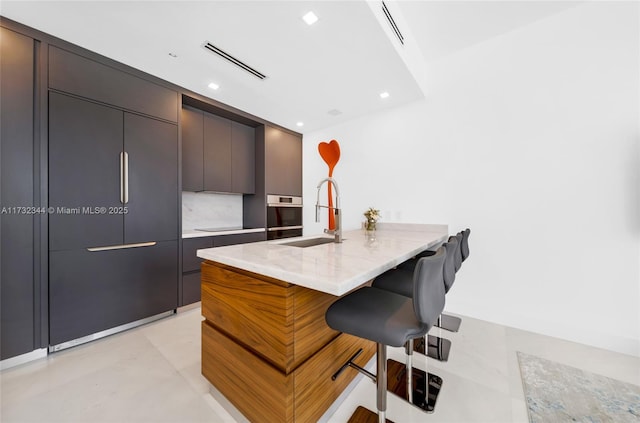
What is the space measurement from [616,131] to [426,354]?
2.32 meters

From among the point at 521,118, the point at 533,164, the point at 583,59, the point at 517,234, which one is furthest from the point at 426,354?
the point at 583,59

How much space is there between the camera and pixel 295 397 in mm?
1073

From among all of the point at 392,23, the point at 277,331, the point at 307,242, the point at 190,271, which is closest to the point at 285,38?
the point at 392,23

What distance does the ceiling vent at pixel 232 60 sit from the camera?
6.49ft

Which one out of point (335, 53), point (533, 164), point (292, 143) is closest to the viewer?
point (335, 53)

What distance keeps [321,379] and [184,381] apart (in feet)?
3.30

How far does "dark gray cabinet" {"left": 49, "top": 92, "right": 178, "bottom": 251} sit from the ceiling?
0.54 m

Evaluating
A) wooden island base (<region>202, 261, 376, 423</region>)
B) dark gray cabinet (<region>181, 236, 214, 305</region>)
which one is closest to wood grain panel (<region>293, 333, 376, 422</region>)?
wooden island base (<region>202, 261, 376, 423</region>)

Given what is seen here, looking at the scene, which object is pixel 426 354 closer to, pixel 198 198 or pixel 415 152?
pixel 415 152

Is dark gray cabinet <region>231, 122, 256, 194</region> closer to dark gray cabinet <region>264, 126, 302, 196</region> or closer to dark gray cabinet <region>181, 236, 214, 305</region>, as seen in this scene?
dark gray cabinet <region>264, 126, 302, 196</region>

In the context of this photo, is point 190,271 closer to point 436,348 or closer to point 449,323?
point 436,348

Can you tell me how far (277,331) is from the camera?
1072 millimetres

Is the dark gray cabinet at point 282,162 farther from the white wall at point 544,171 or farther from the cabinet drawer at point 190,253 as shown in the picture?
the white wall at point 544,171

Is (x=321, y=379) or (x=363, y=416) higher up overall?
(x=321, y=379)
